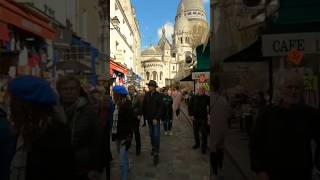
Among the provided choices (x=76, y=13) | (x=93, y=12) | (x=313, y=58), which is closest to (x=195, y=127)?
(x=313, y=58)

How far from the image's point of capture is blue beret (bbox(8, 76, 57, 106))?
92.5 inches

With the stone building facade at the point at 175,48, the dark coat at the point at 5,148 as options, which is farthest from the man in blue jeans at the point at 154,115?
the stone building facade at the point at 175,48

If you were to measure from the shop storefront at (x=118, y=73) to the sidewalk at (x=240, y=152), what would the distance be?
14.3 m

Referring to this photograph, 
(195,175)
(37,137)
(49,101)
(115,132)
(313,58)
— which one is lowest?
(195,175)

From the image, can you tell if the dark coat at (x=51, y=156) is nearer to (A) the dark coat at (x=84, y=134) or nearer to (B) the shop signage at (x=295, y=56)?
(A) the dark coat at (x=84, y=134)

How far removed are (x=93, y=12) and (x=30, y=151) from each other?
20.8 meters

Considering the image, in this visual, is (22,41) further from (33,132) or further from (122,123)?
(33,132)

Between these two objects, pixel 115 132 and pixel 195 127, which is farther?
pixel 195 127

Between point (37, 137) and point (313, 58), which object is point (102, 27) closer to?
point (313, 58)

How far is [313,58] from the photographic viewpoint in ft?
23.9

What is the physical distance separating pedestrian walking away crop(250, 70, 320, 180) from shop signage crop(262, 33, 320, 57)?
2179mm

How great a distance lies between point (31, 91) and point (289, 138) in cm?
213

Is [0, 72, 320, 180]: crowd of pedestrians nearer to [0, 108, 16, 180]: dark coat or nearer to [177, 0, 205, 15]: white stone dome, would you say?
[0, 108, 16, 180]: dark coat

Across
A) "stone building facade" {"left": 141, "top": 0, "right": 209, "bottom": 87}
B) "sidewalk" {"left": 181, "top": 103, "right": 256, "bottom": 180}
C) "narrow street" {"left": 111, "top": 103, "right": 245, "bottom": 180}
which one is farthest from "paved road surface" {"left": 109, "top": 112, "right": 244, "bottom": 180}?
"stone building facade" {"left": 141, "top": 0, "right": 209, "bottom": 87}
